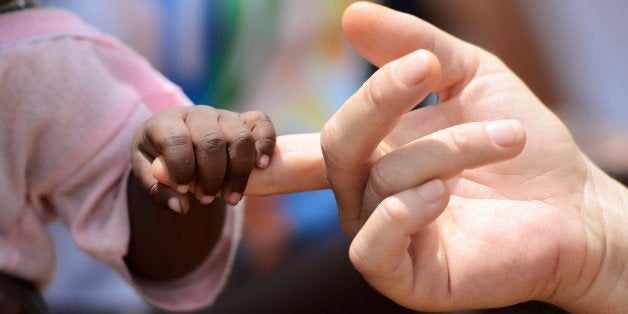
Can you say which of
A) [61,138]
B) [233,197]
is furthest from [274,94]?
[233,197]

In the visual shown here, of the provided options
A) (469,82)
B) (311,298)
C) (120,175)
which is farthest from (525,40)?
(120,175)

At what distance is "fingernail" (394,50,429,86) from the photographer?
1.93 ft

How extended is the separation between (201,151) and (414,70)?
185mm

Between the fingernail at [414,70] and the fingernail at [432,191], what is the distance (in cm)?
8

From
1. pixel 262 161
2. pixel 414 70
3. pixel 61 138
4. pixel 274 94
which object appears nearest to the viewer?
pixel 414 70

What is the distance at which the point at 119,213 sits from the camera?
2.64 feet

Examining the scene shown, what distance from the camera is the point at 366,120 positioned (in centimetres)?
63

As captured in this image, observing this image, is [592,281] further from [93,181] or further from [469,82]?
[93,181]

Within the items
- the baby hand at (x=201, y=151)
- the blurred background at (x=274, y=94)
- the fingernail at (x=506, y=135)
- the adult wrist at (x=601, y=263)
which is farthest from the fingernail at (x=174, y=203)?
the blurred background at (x=274, y=94)

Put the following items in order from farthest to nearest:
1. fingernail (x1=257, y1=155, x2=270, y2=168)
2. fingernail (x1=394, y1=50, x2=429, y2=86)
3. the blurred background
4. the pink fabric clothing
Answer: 1. the blurred background
2. the pink fabric clothing
3. fingernail (x1=257, y1=155, x2=270, y2=168)
4. fingernail (x1=394, y1=50, x2=429, y2=86)

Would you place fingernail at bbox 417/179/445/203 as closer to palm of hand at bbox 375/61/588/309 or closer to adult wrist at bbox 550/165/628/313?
palm of hand at bbox 375/61/588/309

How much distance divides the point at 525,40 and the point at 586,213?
1.12 metres

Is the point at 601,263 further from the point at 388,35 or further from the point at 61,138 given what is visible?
the point at 61,138

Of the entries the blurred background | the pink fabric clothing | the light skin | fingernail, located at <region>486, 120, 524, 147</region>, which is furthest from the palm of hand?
the blurred background
